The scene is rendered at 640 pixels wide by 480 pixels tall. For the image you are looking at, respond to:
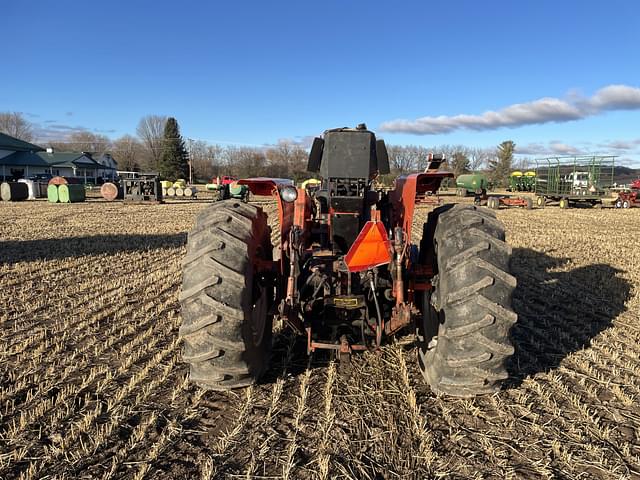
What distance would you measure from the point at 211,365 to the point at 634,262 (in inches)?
425

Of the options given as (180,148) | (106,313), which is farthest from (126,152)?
(106,313)

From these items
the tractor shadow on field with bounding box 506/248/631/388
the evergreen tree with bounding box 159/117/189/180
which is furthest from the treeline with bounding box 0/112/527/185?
the tractor shadow on field with bounding box 506/248/631/388

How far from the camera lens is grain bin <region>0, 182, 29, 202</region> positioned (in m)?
31.3

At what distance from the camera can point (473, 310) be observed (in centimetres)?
330

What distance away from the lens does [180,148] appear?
229 ft

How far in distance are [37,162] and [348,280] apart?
63.2 metres

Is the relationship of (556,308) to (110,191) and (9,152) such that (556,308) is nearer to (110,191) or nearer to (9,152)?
(110,191)

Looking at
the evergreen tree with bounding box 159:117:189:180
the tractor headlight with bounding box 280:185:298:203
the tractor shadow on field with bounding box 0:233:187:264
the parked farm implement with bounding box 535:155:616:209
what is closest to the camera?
the tractor headlight with bounding box 280:185:298:203

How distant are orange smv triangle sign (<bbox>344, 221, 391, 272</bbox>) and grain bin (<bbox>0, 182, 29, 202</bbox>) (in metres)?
35.0

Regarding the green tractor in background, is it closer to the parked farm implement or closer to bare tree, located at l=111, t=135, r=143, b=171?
the parked farm implement

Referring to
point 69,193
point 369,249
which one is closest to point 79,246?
point 369,249

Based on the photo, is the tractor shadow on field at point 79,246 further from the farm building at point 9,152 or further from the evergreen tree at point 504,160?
the evergreen tree at point 504,160

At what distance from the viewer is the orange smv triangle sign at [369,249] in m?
3.56

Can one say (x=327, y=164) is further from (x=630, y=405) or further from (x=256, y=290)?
(x=630, y=405)
